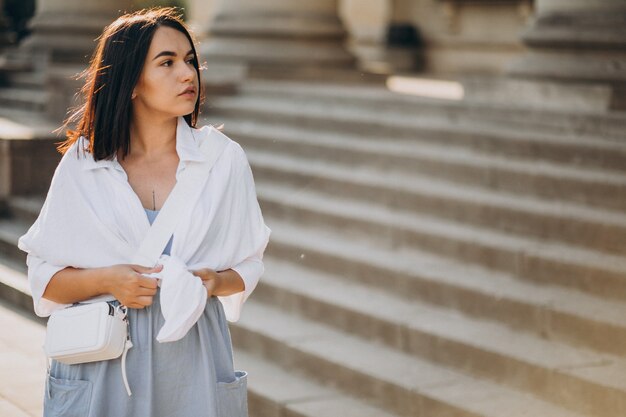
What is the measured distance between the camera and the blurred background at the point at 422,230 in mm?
5863

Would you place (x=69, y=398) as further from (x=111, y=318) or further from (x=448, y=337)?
(x=448, y=337)

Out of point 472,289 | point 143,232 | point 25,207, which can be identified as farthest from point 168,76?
point 25,207

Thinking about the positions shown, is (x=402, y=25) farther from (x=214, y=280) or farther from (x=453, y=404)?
(x=214, y=280)

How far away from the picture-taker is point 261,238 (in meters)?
3.39

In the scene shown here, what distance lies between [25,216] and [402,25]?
1045 centimetres

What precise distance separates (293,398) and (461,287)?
3.84ft

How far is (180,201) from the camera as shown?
329 cm

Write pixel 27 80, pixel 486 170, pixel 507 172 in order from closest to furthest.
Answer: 1. pixel 507 172
2. pixel 486 170
3. pixel 27 80

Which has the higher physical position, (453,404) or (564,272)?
(564,272)

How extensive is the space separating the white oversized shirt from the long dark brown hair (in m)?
0.06

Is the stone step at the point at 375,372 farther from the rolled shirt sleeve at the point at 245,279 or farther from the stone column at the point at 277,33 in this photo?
the stone column at the point at 277,33

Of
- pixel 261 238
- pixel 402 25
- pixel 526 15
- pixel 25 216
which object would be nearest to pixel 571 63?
pixel 25 216

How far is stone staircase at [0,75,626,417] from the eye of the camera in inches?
226

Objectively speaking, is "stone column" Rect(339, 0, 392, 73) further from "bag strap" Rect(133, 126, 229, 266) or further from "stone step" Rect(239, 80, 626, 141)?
"bag strap" Rect(133, 126, 229, 266)
